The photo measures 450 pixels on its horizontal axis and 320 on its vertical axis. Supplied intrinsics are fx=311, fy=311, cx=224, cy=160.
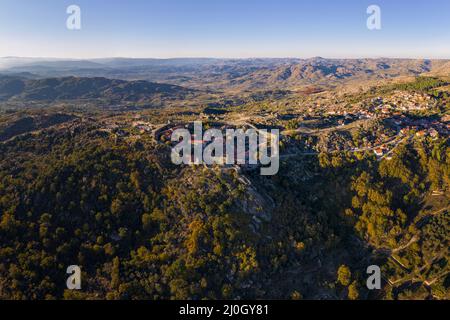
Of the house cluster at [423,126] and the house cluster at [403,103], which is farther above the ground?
the house cluster at [403,103]

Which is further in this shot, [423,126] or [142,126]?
[142,126]

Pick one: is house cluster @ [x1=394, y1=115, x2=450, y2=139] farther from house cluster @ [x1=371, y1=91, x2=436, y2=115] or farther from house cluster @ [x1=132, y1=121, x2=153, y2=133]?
house cluster @ [x1=132, y1=121, x2=153, y2=133]

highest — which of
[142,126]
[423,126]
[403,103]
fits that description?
[403,103]

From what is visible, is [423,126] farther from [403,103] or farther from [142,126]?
[142,126]

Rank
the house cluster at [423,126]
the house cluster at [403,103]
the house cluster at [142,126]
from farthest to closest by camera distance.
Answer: the house cluster at [403,103] < the house cluster at [142,126] < the house cluster at [423,126]

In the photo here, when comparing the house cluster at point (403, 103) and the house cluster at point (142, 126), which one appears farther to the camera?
the house cluster at point (403, 103)

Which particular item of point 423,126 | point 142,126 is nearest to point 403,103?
point 423,126

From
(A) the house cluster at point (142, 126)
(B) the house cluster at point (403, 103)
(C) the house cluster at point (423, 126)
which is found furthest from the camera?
(B) the house cluster at point (403, 103)

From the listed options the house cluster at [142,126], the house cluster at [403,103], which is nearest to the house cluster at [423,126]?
the house cluster at [403,103]

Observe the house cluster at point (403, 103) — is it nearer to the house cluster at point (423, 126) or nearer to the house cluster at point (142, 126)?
the house cluster at point (423, 126)

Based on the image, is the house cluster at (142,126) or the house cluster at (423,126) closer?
the house cluster at (423,126)

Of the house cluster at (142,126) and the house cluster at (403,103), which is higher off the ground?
the house cluster at (403,103)
